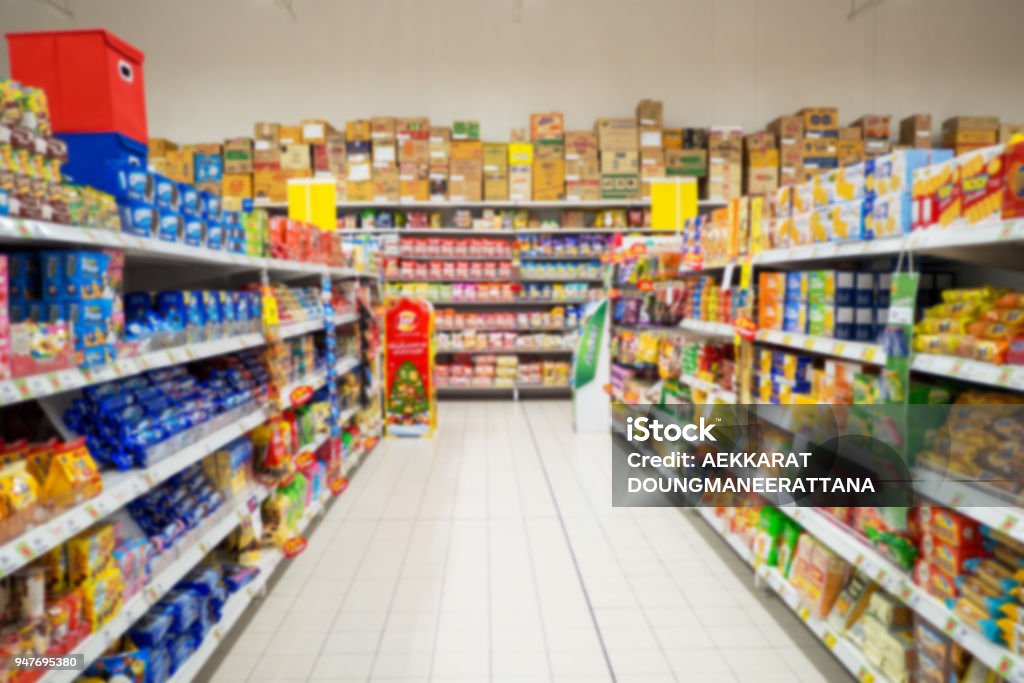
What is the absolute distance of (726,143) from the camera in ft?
28.0

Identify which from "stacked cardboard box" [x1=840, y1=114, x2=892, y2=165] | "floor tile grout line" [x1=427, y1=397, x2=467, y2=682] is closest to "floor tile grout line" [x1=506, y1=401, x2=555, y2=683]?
"floor tile grout line" [x1=427, y1=397, x2=467, y2=682]

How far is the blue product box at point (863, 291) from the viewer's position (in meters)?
2.46

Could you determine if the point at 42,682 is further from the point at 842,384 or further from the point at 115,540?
the point at 842,384

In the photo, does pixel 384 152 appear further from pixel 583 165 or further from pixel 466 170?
pixel 583 165

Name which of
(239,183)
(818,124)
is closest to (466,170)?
(239,183)

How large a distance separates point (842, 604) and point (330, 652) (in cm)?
205

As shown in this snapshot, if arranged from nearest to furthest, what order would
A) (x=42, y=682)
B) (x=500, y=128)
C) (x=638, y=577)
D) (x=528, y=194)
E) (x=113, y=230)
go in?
(x=42, y=682), (x=113, y=230), (x=638, y=577), (x=528, y=194), (x=500, y=128)

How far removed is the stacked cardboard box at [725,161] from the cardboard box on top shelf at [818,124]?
0.88 m

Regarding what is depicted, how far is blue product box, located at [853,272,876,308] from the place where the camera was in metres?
2.46

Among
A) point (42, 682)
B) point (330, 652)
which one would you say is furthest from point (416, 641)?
point (42, 682)

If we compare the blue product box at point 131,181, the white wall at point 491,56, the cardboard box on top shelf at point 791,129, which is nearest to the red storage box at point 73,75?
the blue product box at point 131,181

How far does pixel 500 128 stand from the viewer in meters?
9.33

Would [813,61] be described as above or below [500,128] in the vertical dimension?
above

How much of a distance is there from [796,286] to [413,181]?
254 inches
